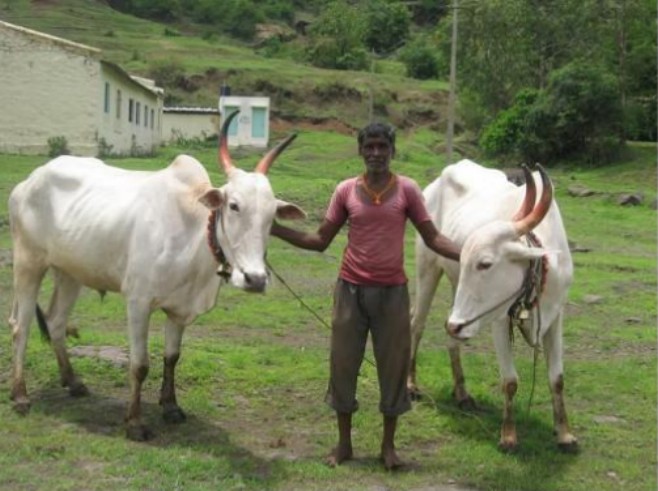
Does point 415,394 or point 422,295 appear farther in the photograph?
point 422,295

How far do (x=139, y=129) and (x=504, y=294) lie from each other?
3013 cm

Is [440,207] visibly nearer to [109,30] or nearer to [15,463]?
[15,463]

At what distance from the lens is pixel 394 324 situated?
17.5ft

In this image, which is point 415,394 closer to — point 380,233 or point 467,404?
point 467,404

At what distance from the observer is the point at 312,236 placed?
219 inches

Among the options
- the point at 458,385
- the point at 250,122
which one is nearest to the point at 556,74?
the point at 250,122

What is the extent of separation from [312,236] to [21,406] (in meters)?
2.46

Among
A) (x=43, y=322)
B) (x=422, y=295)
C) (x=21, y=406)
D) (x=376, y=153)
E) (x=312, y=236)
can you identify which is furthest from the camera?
(x=422, y=295)

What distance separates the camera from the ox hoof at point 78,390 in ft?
22.2

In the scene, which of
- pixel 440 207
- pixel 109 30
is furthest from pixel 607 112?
pixel 109 30

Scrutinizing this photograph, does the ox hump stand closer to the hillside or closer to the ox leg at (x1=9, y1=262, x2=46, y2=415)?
the ox leg at (x1=9, y1=262, x2=46, y2=415)

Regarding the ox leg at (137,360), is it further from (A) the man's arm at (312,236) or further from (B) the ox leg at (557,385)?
(B) the ox leg at (557,385)

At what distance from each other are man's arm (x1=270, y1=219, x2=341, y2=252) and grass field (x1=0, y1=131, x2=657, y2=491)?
1282 millimetres

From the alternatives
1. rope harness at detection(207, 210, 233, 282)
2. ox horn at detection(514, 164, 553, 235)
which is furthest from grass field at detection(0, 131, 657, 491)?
ox horn at detection(514, 164, 553, 235)
